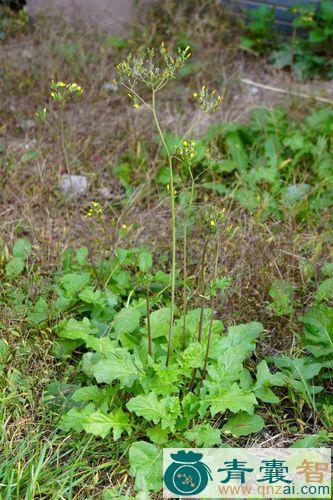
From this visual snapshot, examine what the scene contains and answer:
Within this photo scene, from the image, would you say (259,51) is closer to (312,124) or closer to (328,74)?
(328,74)

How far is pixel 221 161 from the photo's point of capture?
3.56 m

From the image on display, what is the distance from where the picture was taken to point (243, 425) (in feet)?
7.38

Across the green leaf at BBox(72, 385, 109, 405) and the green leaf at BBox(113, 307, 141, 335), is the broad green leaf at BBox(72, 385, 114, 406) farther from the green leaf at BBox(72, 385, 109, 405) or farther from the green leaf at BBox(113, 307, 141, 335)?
the green leaf at BBox(113, 307, 141, 335)

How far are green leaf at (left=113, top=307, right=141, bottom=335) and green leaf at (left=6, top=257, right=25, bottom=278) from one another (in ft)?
1.75

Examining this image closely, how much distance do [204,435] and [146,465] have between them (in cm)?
21

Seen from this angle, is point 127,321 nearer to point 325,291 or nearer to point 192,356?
point 192,356

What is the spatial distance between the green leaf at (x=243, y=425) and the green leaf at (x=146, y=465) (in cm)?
26

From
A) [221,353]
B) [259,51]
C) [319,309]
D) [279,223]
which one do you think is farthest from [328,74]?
[221,353]

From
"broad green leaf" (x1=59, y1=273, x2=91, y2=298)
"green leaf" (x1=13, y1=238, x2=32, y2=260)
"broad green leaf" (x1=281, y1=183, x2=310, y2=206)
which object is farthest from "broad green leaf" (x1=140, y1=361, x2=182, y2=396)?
"broad green leaf" (x1=281, y1=183, x2=310, y2=206)

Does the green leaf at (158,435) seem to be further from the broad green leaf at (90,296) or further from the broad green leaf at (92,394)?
the broad green leaf at (90,296)

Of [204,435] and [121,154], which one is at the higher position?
[121,154]

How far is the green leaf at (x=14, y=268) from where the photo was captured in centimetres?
281

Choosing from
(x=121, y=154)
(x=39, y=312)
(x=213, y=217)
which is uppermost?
(x=213, y=217)

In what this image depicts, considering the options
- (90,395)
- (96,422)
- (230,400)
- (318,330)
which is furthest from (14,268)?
(318,330)
